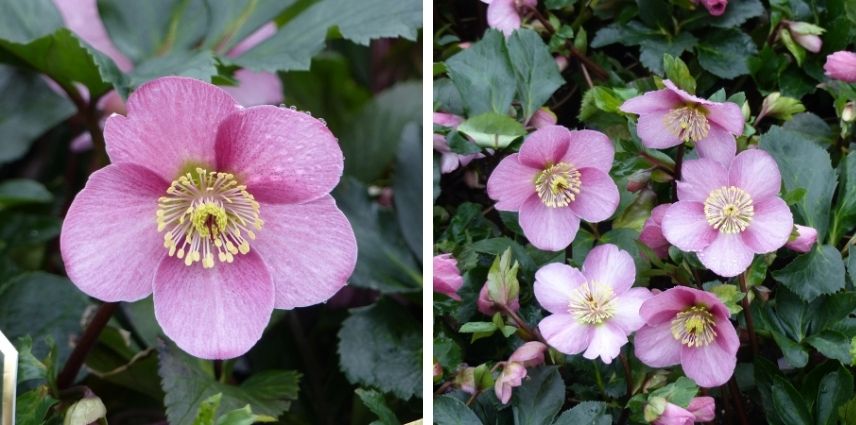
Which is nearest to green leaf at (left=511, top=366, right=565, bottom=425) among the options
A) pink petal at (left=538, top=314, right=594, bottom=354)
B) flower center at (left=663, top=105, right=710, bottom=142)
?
pink petal at (left=538, top=314, right=594, bottom=354)

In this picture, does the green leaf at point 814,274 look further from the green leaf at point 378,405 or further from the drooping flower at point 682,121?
the green leaf at point 378,405

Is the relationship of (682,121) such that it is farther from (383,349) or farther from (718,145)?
(383,349)

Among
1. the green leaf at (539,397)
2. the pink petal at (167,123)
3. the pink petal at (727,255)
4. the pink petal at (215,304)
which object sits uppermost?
the pink petal at (167,123)

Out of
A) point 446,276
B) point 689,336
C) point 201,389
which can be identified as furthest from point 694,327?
point 201,389

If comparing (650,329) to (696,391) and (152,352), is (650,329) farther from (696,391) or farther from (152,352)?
(152,352)

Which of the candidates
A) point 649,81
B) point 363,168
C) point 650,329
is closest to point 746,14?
point 649,81

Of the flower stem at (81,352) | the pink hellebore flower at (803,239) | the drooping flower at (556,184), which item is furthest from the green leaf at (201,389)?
the pink hellebore flower at (803,239)
